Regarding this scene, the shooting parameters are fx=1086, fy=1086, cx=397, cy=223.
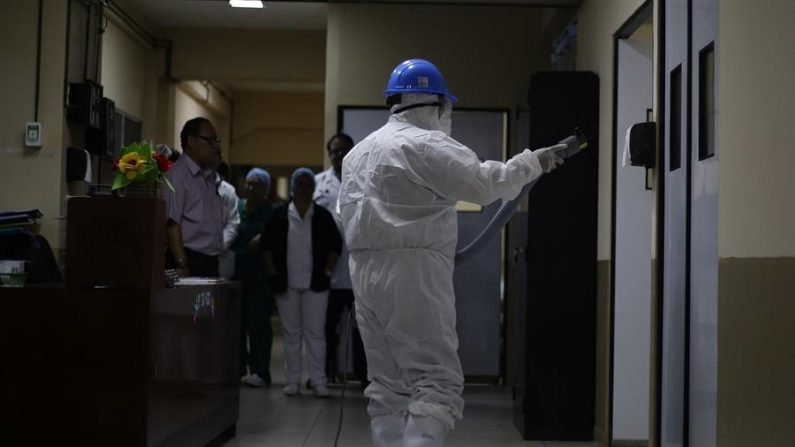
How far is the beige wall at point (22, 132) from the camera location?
5.50 meters

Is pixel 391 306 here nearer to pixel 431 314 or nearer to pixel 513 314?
pixel 431 314

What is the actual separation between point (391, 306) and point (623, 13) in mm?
1895

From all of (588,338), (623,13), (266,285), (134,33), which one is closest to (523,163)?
(623,13)

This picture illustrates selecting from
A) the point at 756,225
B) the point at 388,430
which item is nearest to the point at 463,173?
the point at 388,430

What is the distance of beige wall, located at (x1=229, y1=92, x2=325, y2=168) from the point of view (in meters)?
13.7

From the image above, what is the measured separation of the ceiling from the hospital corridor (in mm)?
47

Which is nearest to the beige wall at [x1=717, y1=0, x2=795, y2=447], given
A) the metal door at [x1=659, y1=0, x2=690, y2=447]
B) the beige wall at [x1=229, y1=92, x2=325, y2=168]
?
the metal door at [x1=659, y1=0, x2=690, y2=447]

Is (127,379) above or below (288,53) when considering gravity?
below

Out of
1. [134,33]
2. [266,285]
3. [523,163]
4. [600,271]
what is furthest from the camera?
[134,33]

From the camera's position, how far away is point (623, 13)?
15.3 feet

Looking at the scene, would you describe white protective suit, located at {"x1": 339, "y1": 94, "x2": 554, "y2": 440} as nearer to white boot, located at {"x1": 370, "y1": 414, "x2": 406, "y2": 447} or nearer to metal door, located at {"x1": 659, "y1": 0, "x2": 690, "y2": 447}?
white boot, located at {"x1": 370, "y1": 414, "x2": 406, "y2": 447}

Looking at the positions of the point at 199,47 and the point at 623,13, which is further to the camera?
the point at 199,47

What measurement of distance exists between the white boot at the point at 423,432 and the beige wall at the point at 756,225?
87 centimetres

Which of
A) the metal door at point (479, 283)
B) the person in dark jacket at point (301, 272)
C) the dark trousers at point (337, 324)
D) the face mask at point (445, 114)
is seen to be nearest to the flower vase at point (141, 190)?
the face mask at point (445, 114)
